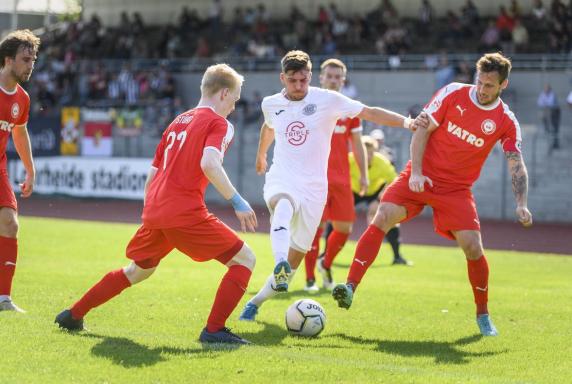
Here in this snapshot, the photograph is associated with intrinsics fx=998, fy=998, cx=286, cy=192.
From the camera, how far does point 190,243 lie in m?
7.23

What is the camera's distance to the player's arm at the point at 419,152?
324 inches

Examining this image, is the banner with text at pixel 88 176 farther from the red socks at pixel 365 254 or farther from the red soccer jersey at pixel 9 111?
the red socks at pixel 365 254

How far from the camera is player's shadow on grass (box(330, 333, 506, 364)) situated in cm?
727

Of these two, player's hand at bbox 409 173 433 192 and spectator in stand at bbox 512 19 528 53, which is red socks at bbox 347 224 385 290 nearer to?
player's hand at bbox 409 173 433 192

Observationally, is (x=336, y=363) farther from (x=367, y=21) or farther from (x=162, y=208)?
(x=367, y=21)

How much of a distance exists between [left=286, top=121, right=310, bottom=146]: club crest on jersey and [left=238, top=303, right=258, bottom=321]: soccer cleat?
149 cm

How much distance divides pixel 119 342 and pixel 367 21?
80.9 ft

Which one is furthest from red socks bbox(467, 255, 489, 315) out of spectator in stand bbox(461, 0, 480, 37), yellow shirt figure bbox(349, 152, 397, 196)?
spectator in stand bbox(461, 0, 480, 37)

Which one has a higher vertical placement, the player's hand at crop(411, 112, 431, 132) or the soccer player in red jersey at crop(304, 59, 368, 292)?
the player's hand at crop(411, 112, 431, 132)

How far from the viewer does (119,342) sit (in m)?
7.37

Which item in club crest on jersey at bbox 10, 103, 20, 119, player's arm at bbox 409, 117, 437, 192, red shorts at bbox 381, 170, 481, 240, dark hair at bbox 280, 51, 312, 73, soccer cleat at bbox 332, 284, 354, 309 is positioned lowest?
soccer cleat at bbox 332, 284, 354, 309

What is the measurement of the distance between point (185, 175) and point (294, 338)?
1.69 meters

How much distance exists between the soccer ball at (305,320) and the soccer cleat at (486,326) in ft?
4.50

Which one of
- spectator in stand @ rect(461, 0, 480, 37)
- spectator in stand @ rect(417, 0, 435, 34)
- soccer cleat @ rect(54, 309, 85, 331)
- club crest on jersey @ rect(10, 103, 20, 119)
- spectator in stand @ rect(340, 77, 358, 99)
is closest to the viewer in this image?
soccer cleat @ rect(54, 309, 85, 331)
